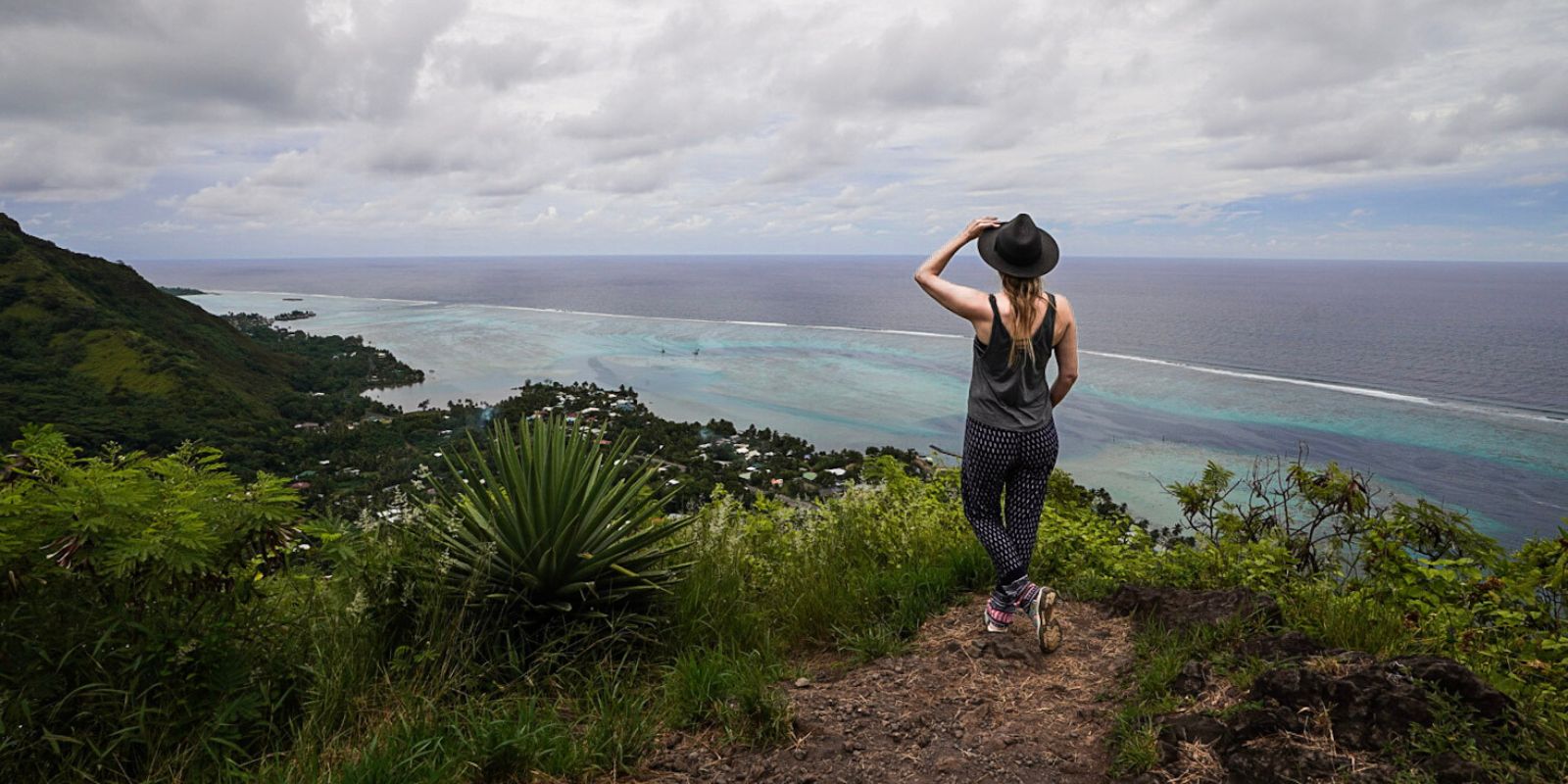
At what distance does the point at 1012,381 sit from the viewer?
388 centimetres

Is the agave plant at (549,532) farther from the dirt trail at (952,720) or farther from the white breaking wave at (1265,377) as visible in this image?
the white breaking wave at (1265,377)

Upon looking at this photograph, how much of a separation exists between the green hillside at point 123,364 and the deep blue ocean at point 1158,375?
9006 millimetres

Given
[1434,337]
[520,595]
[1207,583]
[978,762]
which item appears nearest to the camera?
[978,762]

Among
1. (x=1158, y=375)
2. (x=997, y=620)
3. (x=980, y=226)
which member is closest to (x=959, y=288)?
(x=980, y=226)

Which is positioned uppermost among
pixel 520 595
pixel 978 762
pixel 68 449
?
pixel 68 449

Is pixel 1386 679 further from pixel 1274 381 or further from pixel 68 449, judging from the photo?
pixel 1274 381

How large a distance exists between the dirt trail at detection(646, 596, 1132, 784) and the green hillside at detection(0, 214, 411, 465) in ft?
105

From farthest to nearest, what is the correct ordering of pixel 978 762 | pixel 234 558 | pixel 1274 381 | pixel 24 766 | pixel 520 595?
pixel 1274 381
pixel 520 595
pixel 234 558
pixel 978 762
pixel 24 766

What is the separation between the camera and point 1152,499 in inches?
862

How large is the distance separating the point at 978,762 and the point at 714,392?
40.7 meters

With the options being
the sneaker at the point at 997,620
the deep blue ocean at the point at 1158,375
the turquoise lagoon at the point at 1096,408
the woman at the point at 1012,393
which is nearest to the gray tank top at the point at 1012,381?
the woman at the point at 1012,393

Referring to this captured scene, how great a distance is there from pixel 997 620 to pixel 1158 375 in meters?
44.6

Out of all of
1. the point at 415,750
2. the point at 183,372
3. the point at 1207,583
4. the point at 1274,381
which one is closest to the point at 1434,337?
the point at 1274,381

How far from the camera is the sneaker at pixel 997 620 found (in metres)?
4.11
